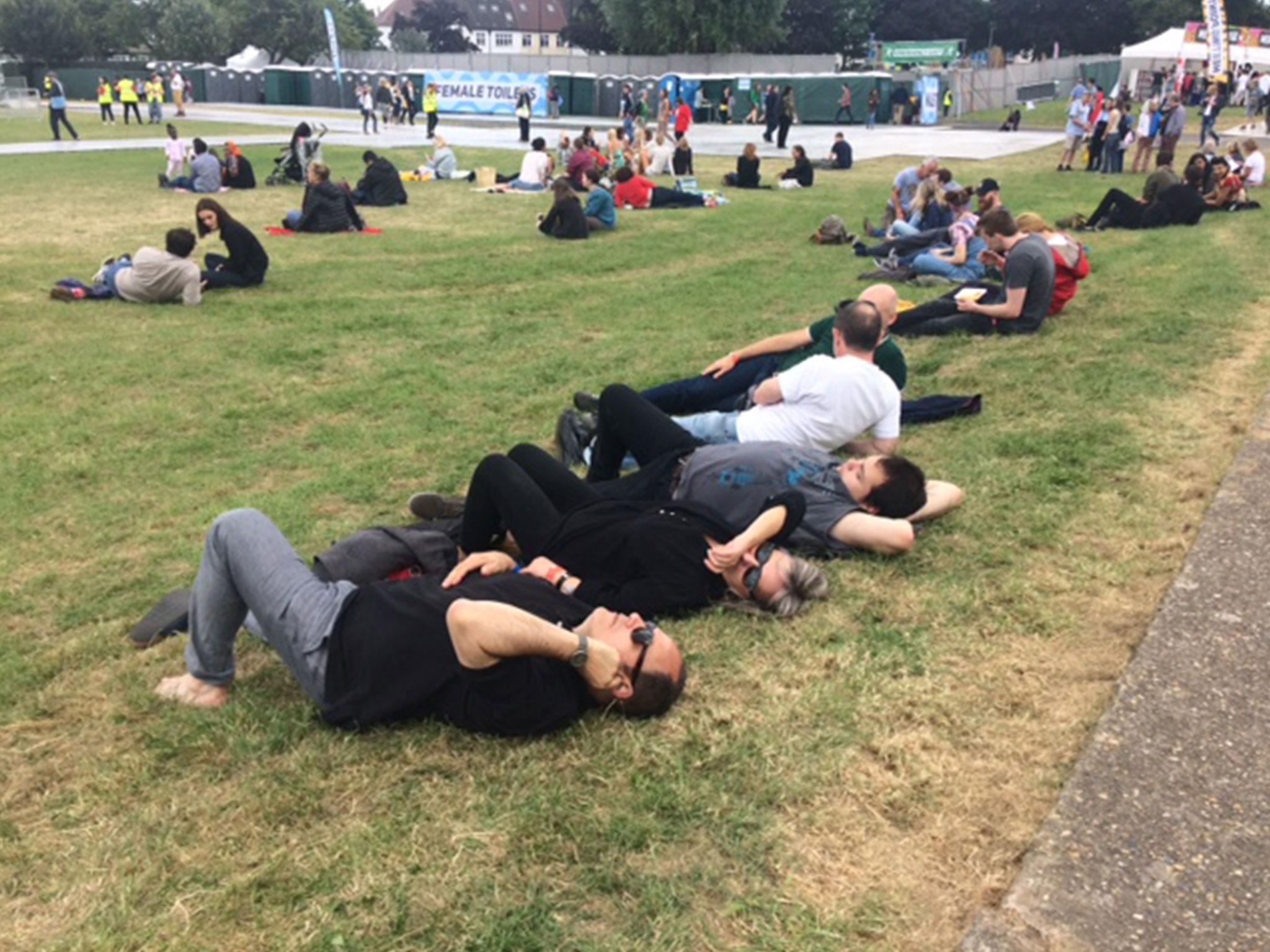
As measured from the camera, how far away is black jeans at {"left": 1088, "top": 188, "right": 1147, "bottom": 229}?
581 inches

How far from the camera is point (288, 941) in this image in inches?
103

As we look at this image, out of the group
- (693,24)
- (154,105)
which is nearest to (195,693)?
(154,105)

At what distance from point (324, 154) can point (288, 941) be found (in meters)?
26.5

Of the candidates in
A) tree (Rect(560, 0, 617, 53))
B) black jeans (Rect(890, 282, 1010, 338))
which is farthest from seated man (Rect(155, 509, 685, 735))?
tree (Rect(560, 0, 617, 53))

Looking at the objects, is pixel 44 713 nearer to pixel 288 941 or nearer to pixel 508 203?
pixel 288 941

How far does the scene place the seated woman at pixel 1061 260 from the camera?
30.7ft

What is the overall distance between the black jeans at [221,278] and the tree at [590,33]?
6825 cm

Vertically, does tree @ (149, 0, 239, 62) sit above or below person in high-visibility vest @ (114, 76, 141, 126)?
above

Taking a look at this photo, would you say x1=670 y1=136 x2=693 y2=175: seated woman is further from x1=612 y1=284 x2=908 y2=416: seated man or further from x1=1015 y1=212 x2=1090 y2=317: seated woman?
x1=612 y1=284 x2=908 y2=416: seated man

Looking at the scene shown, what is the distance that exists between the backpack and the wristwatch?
12.2 meters

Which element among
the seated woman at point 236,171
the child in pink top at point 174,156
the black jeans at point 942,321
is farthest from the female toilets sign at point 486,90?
the black jeans at point 942,321

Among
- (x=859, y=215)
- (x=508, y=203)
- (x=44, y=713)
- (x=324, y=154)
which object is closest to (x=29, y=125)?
(x=324, y=154)

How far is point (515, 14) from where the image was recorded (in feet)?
375

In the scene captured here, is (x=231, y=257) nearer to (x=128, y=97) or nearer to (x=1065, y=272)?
(x=1065, y=272)
